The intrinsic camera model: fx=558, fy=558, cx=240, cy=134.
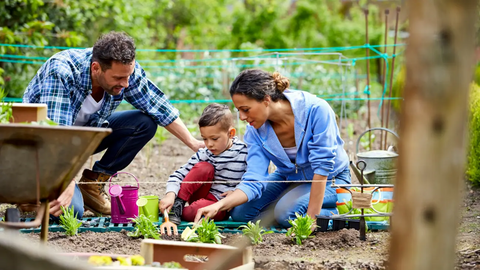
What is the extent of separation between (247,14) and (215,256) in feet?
46.0

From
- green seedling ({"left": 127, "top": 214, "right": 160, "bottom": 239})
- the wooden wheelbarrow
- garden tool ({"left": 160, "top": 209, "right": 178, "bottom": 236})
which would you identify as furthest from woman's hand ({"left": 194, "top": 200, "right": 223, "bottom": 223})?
the wooden wheelbarrow

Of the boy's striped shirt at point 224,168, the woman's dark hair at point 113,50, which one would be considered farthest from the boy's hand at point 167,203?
the woman's dark hair at point 113,50

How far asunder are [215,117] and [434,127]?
7.78ft

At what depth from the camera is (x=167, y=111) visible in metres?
4.21

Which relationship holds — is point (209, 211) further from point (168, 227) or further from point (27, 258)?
point (27, 258)

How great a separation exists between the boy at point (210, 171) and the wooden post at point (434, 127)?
225cm

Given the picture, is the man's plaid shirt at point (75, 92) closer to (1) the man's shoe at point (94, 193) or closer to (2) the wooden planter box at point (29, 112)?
(1) the man's shoe at point (94, 193)

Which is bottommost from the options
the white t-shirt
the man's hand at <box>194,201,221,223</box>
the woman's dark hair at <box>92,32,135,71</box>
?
the man's hand at <box>194,201,221,223</box>

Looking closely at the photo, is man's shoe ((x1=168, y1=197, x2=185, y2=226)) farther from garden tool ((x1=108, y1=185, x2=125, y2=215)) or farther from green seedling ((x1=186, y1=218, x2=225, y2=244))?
green seedling ((x1=186, y1=218, x2=225, y2=244))

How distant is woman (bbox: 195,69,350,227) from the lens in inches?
140

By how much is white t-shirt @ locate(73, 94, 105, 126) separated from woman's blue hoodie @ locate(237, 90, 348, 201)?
107 centimetres

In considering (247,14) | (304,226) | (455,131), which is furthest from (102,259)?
(247,14)

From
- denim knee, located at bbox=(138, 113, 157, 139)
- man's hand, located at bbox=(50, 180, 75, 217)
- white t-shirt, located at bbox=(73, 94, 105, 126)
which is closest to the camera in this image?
man's hand, located at bbox=(50, 180, 75, 217)

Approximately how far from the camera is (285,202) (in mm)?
3771
